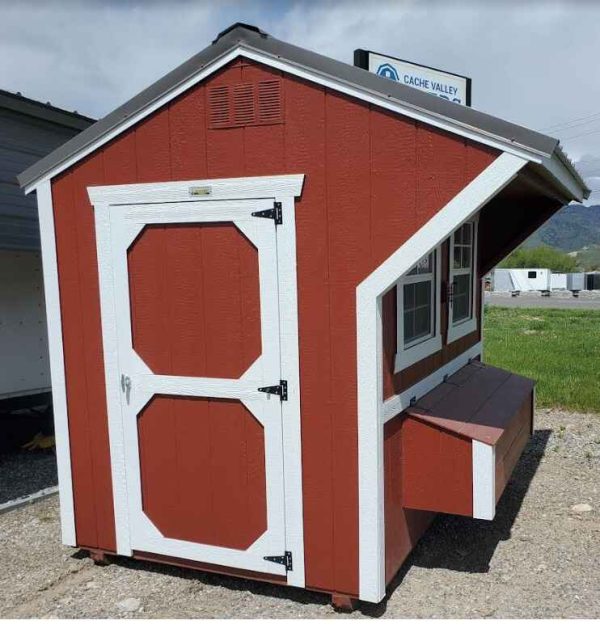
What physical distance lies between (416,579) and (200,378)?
1.79 m

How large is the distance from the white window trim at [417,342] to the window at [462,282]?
10.4 inches

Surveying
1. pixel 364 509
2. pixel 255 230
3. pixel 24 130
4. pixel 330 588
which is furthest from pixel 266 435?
pixel 24 130

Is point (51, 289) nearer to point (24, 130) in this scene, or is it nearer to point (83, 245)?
point (83, 245)

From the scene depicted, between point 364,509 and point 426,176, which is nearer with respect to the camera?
point 426,176

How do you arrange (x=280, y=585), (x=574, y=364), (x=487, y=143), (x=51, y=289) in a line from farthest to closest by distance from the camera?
(x=574, y=364)
(x=51, y=289)
(x=280, y=585)
(x=487, y=143)

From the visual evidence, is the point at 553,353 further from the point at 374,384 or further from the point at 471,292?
the point at 374,384

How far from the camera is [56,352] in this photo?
158 inches

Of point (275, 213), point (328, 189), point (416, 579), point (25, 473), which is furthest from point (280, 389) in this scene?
point (25, 473)

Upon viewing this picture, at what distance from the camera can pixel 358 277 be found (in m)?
3.22

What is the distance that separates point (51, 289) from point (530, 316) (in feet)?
66.4

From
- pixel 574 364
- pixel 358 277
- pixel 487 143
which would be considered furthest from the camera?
pixel 574 364

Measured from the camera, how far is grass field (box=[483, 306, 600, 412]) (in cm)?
857

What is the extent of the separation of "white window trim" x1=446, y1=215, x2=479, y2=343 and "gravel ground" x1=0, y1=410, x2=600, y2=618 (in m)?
1.43

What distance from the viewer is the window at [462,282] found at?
188 inches
